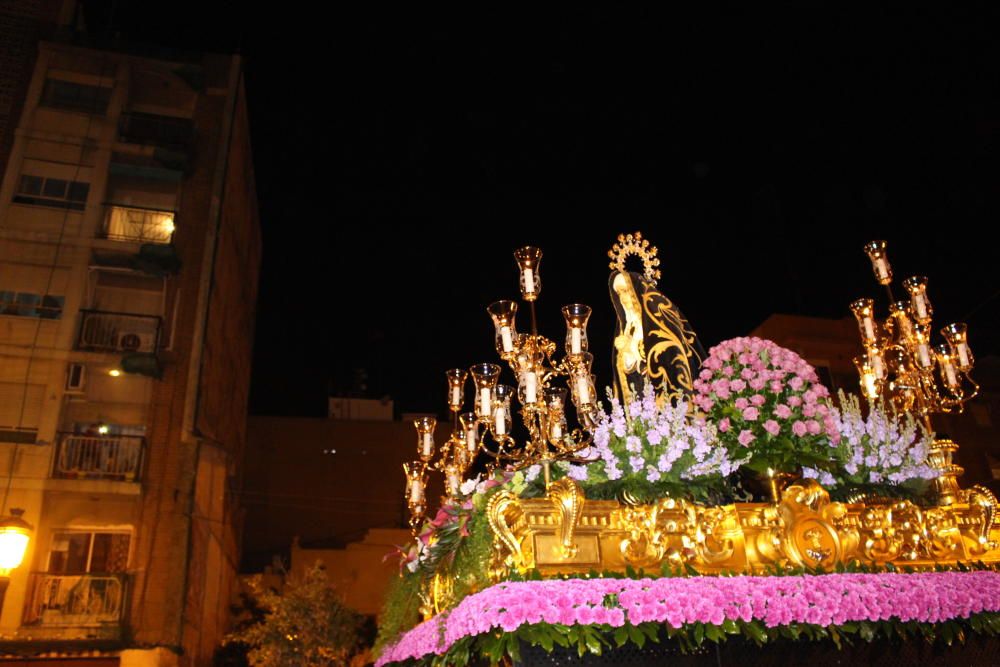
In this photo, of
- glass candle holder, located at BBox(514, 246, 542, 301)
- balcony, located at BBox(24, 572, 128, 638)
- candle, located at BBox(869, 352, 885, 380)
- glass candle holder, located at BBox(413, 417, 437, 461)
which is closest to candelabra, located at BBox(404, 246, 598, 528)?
glass candle holder, located at BBox(514, 246, 542, 301)

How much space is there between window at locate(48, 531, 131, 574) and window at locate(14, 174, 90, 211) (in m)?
8.07

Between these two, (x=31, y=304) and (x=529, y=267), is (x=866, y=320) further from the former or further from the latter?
(x=31, y=304)

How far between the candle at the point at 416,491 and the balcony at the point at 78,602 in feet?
31.8

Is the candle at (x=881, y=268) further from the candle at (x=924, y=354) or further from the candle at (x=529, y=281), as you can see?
the candle at (x=529, y=281)

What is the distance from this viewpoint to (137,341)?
18.4 metres

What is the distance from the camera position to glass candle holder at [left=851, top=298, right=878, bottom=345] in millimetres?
8278

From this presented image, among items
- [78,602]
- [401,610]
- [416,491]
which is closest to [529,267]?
[401,610]

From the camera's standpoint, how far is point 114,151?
19.4 metres

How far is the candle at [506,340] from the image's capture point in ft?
18.8

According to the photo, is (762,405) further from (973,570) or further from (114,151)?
(114,151)

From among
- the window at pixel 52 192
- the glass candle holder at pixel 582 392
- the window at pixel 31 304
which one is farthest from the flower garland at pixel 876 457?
the window at pixel 52 192

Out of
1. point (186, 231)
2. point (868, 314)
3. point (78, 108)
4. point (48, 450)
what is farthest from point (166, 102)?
point (868, 314)

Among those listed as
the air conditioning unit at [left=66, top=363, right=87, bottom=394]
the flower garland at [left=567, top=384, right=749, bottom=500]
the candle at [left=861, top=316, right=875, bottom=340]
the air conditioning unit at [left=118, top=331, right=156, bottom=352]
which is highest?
the air conditioning unit at [left=118, top=331, right=156, bottom=352]

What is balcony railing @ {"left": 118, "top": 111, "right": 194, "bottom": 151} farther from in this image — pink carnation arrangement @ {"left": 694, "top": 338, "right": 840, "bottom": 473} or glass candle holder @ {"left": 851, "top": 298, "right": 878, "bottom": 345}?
pink carnation arrangement @ {"left": 694, "top": 338, "right": 840, "bottom": 473}
